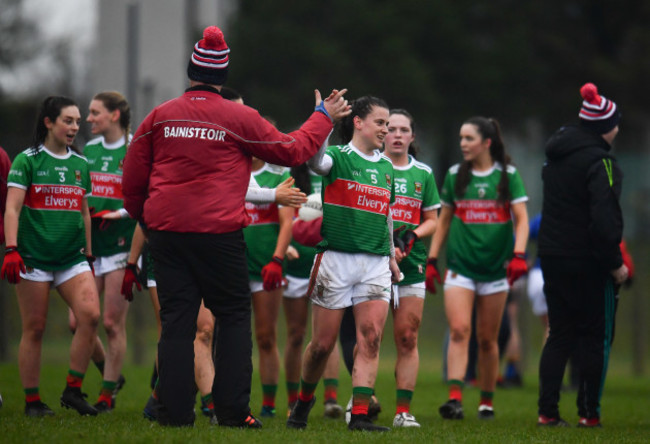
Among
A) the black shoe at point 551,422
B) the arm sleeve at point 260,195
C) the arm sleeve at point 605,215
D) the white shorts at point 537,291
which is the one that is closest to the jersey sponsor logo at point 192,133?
the arm sleeve at point 260,195

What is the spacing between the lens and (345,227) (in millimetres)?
7469

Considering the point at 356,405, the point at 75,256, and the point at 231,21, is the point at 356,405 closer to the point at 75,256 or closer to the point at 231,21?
the point at 75,256

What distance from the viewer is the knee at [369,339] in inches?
289

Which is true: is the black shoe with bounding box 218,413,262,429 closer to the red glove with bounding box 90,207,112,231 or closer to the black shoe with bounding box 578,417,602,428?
the red glove with bounding box 90,207,112,231

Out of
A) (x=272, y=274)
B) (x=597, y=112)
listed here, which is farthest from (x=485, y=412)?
(x=597, y=112)

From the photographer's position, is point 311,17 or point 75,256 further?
point 311,17

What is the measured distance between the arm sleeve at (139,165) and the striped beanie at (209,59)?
42 cm

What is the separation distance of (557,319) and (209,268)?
3.45 meters

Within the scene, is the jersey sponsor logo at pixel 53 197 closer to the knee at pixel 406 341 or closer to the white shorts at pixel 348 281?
the white shorts at pixel 348 281

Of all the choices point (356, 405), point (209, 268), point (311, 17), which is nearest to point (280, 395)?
point (356, 405)

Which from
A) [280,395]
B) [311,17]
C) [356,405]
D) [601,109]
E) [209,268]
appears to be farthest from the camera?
[311,17]

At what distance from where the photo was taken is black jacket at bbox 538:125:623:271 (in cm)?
844

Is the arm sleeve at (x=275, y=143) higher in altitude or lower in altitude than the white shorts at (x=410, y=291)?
higher

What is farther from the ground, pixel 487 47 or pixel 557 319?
pixel 487 47
